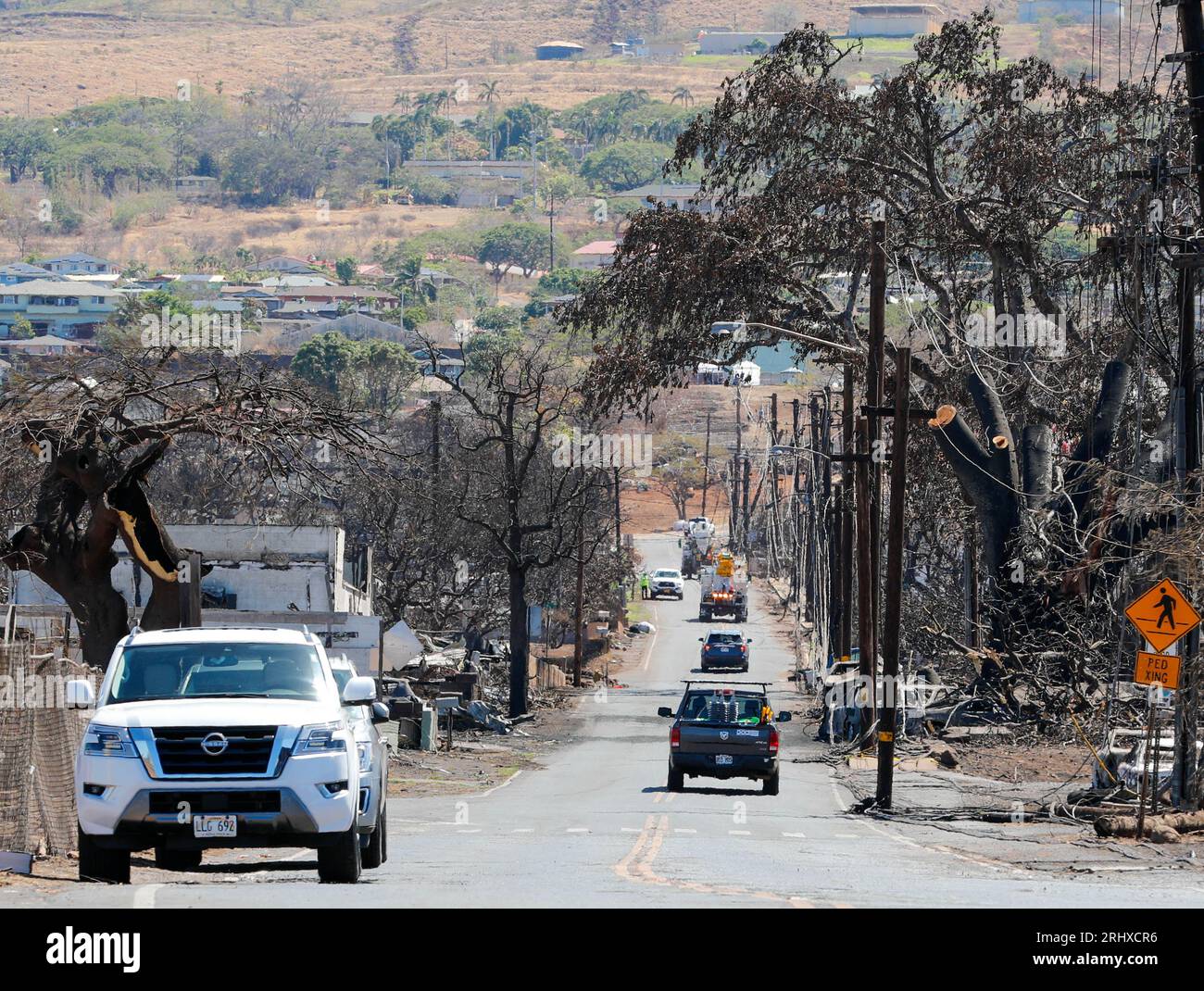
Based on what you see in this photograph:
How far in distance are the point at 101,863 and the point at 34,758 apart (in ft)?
8.09

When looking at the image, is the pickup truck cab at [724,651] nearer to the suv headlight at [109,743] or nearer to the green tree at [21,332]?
the suv headlight at [109,743]

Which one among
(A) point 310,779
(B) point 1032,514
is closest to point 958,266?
(B) point 1032,514

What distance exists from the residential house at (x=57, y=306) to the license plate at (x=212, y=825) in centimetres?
15716

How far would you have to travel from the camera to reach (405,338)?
495ft

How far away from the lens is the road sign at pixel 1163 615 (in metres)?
19.7

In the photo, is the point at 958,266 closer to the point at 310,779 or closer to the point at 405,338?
the point at 310,779

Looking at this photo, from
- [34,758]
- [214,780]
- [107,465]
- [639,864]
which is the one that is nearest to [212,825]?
[214,780]

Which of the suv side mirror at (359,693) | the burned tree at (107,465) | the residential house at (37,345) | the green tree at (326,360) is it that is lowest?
the suv side mirror at (359,693)

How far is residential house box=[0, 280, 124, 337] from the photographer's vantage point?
166m

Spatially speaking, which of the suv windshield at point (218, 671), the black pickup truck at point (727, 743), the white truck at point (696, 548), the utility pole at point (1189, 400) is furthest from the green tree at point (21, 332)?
the suv windshield at point (218, 671)

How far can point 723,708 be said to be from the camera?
1107 inches

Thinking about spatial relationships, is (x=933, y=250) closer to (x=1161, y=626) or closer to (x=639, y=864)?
(x=1161, y=626)

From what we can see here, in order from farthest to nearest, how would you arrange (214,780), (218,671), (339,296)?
(339,296), (218,671), (214,780)
